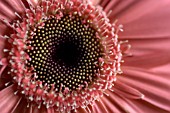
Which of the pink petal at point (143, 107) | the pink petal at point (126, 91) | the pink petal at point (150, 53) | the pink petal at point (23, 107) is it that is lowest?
the pink petal at point (143, 107)

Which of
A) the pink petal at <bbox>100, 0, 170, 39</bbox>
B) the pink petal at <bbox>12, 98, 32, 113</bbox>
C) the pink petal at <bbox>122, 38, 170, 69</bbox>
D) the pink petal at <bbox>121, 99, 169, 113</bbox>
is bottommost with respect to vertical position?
the pink petal at <bbox>121, 99, 169, 113</bbox>

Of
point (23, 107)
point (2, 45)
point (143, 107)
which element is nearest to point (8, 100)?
point (23, 107)

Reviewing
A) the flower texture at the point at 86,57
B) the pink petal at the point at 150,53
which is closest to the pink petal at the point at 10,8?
the flower texture at the point at 86,57

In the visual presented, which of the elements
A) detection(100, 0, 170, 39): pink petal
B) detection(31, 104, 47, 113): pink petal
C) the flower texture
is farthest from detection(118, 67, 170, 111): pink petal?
detection(31, 104, 47, 113): pink petal

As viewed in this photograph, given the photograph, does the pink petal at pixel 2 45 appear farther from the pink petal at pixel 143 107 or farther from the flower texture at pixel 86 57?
the pink petal at pixel 143 107

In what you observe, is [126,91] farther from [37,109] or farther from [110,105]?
[37,109]

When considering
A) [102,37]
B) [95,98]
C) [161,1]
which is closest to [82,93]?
[95,98]

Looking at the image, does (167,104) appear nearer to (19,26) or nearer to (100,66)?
(100,66)

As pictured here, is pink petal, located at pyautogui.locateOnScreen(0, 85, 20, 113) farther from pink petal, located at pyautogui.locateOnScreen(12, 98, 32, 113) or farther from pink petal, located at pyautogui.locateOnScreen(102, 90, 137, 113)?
pink petal, located at pyautogui.locateOnScreen(102, 90, 137, 113)
